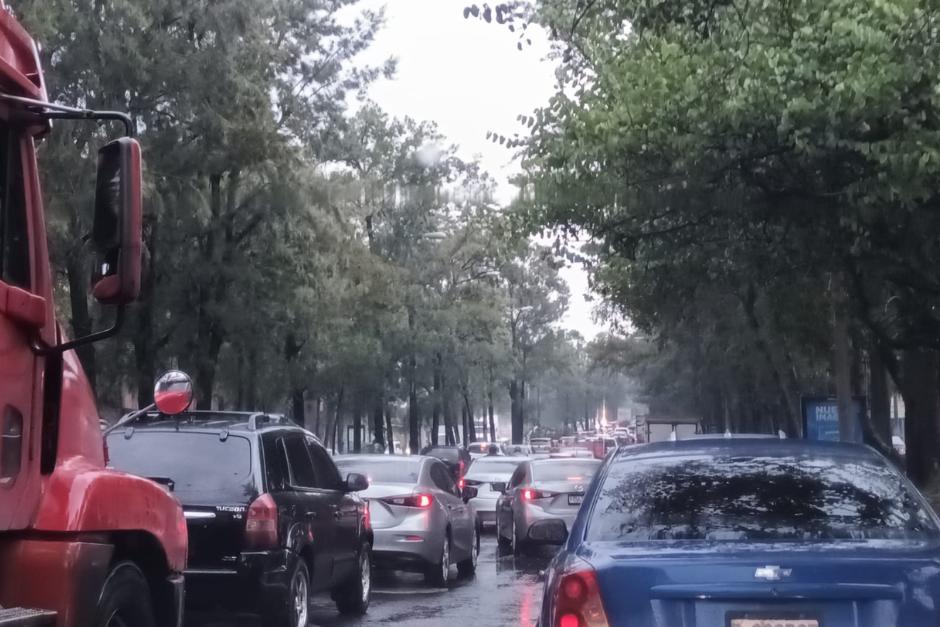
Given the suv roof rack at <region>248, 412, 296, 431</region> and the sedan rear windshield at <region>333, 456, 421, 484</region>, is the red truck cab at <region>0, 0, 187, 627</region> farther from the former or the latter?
the sedan rear windshield at <region>333, 456, 421, 484</region>

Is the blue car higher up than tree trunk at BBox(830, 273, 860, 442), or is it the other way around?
tree trunk at BBox(830, 273, 860, 442)

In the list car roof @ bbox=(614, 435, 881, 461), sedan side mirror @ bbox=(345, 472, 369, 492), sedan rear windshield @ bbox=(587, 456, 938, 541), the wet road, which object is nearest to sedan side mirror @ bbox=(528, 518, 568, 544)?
car roof @ bbox=(614, 435, 881, 461)

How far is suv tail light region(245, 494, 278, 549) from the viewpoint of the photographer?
9539 mm

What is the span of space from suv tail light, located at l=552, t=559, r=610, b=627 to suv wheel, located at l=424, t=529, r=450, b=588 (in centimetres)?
1039

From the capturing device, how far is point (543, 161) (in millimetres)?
19000

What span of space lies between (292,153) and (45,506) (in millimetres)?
22919

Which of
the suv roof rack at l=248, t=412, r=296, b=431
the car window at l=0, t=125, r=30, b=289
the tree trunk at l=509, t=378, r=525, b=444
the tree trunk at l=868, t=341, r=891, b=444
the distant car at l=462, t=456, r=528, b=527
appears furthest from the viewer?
the tree trunk at l=509, t=378, r=525, b=444

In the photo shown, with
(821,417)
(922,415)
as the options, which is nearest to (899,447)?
(821,417)

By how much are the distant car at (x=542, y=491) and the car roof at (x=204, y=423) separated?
838 centimetres

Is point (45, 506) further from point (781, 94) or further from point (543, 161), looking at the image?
point (543, 161)

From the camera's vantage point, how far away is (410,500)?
15.4 meters

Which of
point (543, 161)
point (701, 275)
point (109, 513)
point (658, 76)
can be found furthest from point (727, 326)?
point (109, 513)

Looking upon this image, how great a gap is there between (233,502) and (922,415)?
56.0 feet

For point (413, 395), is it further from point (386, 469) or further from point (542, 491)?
point (386, 469)
